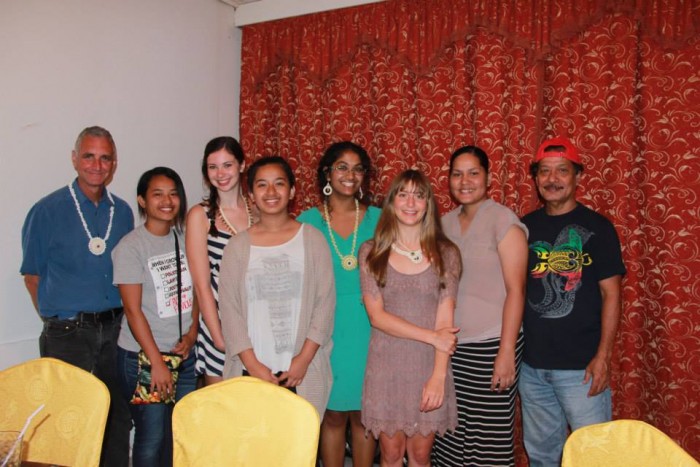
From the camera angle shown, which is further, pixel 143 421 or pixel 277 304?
pixel 143 421

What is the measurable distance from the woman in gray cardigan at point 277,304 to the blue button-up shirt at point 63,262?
74cm

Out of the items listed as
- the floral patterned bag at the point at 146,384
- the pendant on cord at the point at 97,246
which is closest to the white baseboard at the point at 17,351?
the pendant on cord at the point at 97,246

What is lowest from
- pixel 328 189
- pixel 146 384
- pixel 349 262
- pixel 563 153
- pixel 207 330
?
pixel 146 384

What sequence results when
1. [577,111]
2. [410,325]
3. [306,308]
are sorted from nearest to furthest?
[410,325]
[306,308]
[577,111]

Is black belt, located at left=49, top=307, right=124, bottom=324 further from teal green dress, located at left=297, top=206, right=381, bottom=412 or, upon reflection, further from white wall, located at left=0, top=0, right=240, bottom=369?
teal green dress, located at left=297, top=206, right=381, bottom=412

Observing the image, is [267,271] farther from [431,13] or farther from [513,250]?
[431,13]

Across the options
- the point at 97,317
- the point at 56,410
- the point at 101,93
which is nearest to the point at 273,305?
the point at 56,410

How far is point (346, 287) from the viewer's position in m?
2.35

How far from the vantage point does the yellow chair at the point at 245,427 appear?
1369 millimetres

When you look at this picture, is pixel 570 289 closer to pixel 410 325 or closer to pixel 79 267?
pixel 410 325

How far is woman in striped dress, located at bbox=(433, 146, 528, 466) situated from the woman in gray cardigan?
0.63 metres

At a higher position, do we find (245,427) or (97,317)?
(97,317)

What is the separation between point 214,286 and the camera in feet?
7.64

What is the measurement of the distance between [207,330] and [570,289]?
1.67 m
